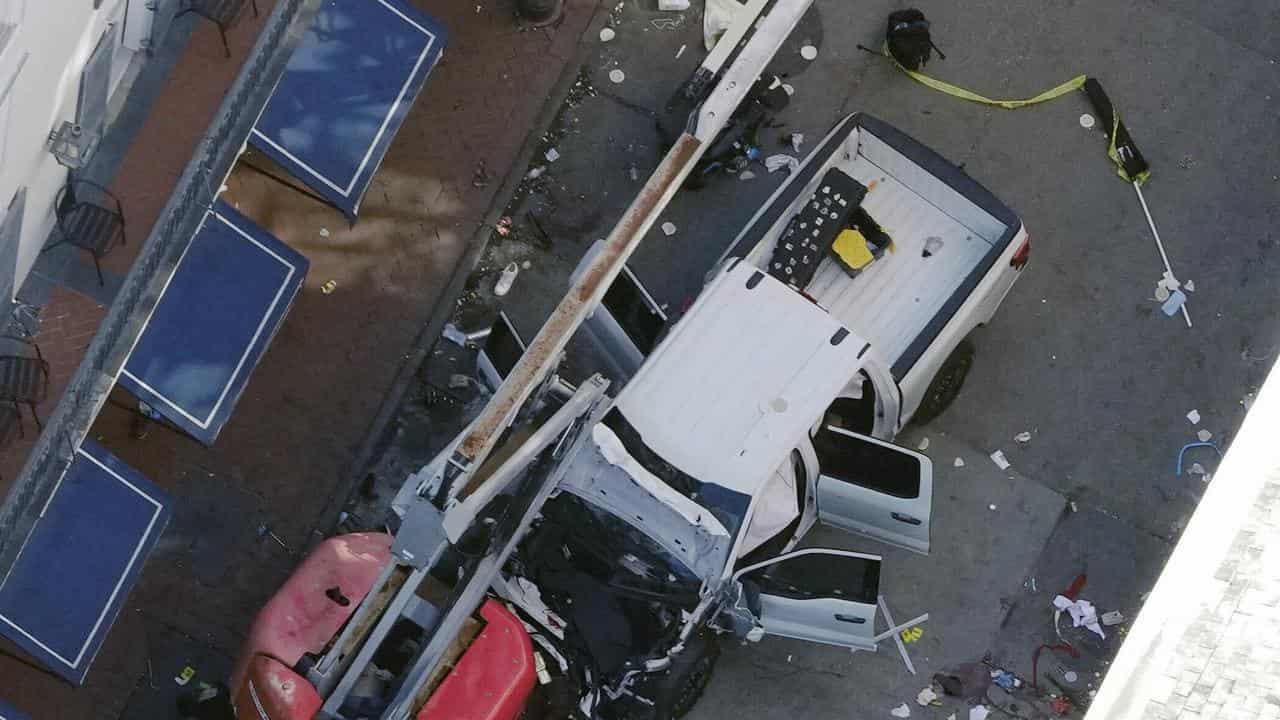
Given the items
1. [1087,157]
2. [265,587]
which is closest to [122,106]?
[265,587]

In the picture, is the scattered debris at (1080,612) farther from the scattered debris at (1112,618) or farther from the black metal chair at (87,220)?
the black metal chair at (87,220)

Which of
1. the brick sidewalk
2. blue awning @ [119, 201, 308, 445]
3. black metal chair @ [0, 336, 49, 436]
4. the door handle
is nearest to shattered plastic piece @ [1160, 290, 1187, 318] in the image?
the door handle

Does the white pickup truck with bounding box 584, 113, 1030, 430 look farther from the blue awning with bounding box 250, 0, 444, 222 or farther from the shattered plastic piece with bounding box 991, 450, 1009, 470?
the blue awning with bounding box 250, 0, 444, 222

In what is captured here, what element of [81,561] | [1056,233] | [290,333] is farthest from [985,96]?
[81,561]

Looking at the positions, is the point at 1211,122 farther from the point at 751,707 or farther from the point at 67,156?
the point at 67,156

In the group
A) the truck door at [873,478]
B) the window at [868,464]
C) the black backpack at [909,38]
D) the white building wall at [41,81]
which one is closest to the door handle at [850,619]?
the truck door at [873,478]

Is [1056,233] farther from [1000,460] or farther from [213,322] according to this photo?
[213,322]
